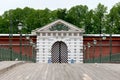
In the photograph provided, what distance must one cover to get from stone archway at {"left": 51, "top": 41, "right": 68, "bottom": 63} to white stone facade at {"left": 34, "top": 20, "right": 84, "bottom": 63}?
738 millimetres

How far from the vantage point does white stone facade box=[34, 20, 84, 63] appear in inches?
3378

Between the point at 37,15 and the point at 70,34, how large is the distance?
36.7 metres

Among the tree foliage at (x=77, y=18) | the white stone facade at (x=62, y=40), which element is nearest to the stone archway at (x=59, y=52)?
the white stone facade at (x=62, y=40)

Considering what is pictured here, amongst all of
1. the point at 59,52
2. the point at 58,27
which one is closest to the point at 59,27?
the point at 58,27

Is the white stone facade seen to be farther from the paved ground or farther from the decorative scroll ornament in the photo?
the paved ground

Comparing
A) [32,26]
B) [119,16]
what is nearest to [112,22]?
[119,16]

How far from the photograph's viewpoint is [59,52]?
86.4 m

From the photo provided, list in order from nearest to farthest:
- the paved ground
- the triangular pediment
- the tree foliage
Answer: the paved ground
the triangular pediment
the tree foliage

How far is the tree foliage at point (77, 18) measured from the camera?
4358 inches

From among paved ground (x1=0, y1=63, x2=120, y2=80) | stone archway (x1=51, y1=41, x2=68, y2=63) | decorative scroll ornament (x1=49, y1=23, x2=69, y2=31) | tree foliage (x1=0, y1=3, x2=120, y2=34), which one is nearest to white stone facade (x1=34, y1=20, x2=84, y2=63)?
decorative scroll ornament (x1=49, y1=23, x2=69, y2=31)

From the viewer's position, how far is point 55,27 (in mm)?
86938

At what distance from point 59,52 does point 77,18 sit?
32.3m

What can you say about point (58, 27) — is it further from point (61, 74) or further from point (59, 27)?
point (61, 74)

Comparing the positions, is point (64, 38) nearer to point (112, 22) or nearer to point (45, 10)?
point (112, 22)
